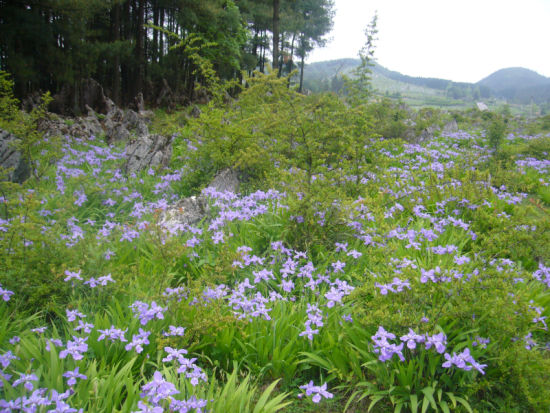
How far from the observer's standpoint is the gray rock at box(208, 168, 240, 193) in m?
5.79

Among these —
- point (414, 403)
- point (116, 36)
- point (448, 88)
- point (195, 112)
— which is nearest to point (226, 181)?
point (414, 403)

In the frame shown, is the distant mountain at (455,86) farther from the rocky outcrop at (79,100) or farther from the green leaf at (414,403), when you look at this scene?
the green leaf at (414,403)

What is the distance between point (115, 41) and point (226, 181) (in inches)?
482

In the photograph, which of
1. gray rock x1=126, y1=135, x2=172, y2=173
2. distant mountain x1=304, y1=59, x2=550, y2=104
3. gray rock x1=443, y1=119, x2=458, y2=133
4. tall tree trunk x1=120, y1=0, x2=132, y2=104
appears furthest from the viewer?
distant mountain x1=304, y1=59, x2=550, y2=104

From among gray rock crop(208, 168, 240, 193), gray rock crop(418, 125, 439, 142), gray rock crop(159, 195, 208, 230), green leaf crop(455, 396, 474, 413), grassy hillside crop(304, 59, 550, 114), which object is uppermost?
grassy hillside crop(304, 59, 550, 114)

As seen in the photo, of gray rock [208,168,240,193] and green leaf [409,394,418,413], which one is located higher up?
gray rock [208,168,240,193]

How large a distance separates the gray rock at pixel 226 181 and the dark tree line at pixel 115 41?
2.16m

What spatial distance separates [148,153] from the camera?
749 centimetres

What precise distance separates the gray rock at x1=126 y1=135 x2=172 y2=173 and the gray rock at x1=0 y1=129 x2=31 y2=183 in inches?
68.2

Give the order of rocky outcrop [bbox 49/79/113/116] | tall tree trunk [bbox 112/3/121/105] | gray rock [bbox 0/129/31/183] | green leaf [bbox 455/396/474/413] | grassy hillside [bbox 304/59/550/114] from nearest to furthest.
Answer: green leaf [bbox 455/396/474/413] < gray rock [bbox 0/129/31/183] < rocky outcrop [bbox 49/79/113/116] < tall tree trunk [bbox 112/3/121/105] < grassy hillside [bbox 304/59/550/114]

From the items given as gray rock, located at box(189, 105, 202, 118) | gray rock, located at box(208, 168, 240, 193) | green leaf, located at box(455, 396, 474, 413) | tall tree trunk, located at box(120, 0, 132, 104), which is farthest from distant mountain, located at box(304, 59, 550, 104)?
green leaf, located at box(455, 396, 474, 413)

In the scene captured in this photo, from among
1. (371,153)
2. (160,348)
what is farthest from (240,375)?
(371,153)

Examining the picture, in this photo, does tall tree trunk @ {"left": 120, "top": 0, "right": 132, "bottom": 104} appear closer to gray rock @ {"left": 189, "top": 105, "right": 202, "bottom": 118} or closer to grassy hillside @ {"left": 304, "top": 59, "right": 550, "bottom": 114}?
gray rock @ {"left": 189, "top": 105, "right": 202, "bottom": 118}

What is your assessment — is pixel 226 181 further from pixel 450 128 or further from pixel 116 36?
pixel 116 36
